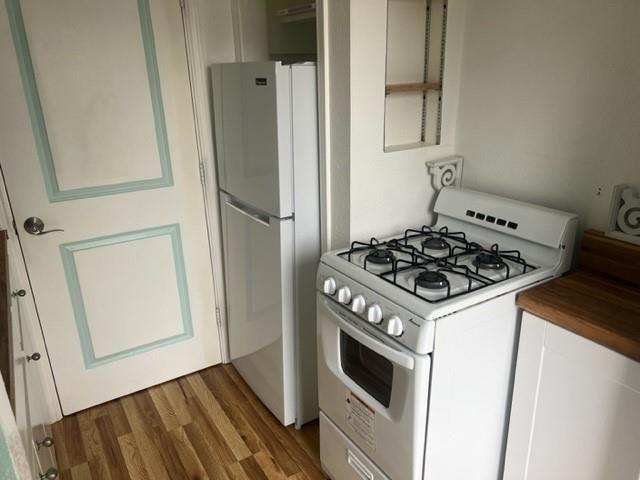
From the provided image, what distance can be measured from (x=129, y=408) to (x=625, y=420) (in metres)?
2.10

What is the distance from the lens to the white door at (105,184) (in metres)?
1.90

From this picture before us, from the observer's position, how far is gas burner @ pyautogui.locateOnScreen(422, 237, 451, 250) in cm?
172

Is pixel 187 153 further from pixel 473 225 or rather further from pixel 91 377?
pixel 473 225

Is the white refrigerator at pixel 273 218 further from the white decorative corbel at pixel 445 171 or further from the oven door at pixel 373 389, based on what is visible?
the white decorative corbel at pixel 445 171

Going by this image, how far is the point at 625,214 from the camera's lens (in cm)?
154

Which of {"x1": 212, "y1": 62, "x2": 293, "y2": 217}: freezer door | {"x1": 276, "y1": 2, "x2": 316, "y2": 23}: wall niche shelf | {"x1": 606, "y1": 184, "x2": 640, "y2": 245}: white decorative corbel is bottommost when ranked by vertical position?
{"x1": 606, "y1": 184, "x2": 640, "y2": 245}: white decorative corbel

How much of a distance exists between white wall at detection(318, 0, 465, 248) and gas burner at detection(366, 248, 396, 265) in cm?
22

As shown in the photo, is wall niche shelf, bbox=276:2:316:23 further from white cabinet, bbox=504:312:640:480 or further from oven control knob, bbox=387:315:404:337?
white cabinet, bbox=504:312:640:480

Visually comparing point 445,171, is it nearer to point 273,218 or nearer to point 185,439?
point 273,218

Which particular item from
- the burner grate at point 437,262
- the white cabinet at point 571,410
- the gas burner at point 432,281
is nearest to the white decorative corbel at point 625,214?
the burner grate at point 437,262

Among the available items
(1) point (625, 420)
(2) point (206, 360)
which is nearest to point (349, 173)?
(1) point (625, 420)

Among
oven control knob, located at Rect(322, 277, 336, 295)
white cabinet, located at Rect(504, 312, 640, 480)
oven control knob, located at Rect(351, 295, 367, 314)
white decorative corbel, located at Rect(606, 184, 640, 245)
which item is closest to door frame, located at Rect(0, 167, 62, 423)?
oven control knob, located at Rect(322, 277, 336, 295)

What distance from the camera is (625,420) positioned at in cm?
127

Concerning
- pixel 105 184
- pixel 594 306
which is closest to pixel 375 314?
pixel 594 306
